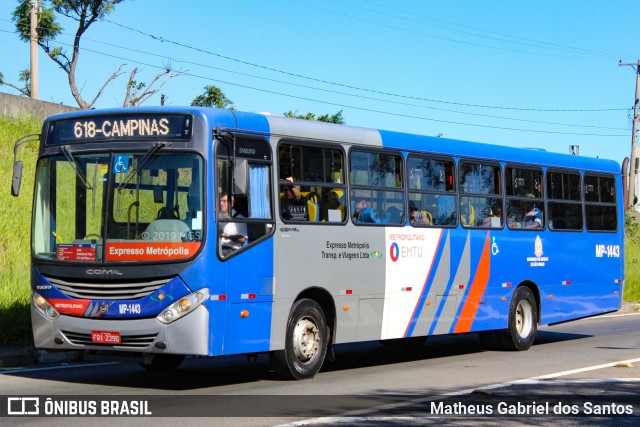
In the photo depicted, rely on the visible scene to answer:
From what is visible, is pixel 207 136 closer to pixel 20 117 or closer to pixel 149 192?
pixel 149 192

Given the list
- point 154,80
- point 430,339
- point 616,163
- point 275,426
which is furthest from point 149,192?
point 154,80

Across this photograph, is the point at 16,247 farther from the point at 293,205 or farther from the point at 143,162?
the point at 143,162

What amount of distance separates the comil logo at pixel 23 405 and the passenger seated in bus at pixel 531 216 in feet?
31.4

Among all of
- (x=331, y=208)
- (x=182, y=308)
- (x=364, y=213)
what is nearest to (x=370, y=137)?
(x=364, y=213)

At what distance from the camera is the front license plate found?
36.3 feet

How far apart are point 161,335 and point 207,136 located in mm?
2225

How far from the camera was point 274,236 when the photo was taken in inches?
473

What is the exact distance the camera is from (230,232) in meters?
11.4

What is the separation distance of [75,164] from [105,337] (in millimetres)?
2102

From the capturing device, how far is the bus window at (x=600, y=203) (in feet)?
62.5

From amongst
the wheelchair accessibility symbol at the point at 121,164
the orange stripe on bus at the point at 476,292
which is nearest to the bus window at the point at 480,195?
the orange stripe on bus at the point at 476,292

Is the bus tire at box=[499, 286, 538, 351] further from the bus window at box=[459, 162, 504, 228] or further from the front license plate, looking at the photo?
the front license plate

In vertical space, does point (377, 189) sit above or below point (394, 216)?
above

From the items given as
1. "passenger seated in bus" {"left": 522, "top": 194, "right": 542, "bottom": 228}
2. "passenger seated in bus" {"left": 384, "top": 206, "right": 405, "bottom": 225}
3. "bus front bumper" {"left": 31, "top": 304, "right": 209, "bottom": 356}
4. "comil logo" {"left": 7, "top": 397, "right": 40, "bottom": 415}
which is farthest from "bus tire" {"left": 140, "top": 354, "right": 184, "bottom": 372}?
"passenger seated in bus" {"left": 522, "top": 194, "right": 542, "bottom": 228}
